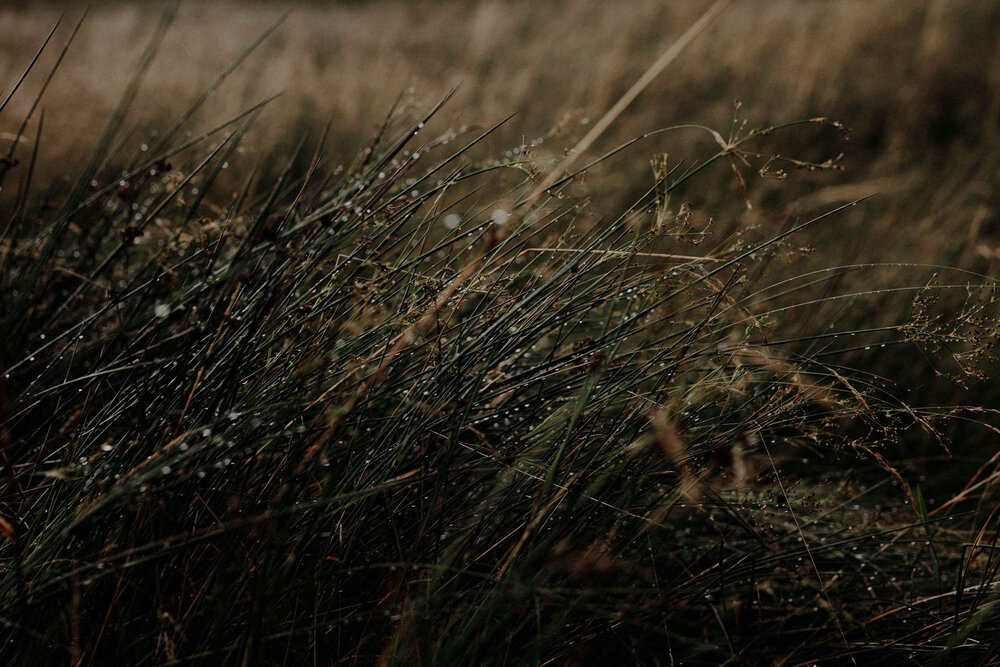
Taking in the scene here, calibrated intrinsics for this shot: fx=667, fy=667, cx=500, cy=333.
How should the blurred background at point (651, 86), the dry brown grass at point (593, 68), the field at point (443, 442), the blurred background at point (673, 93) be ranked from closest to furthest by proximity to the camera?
1. the field at point (443, 442)
2. the blurred background at point (673, 93)
3. the blurred background at point (651, 86)
4. the dry brown grass at point (593, 68)

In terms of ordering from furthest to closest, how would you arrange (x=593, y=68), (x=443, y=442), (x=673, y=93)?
1. (x=593, y=68)
2. (x=673, y=93)
3. (x=443, y=442)

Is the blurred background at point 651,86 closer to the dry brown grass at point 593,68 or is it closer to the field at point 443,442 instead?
the dry brown grass at point 593,68

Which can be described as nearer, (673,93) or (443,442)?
(443,442)

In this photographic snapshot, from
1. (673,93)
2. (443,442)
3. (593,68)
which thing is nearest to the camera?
(443,442)

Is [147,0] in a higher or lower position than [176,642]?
higher

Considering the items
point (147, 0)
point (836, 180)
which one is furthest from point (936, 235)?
point (147, 0)

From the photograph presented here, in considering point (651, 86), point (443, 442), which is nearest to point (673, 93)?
point (651, 86)

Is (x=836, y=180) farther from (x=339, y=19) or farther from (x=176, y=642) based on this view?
(x=339, y=19)

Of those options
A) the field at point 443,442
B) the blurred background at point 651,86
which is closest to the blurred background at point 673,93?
the blurred background at point 651,86

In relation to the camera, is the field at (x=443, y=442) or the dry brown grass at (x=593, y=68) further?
the dry brown grass at (x=593, y=68)

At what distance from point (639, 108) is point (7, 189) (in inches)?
149

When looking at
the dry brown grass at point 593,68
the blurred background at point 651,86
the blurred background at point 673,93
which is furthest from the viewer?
the dry brown grass at point 593,68

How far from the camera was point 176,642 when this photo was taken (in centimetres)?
87

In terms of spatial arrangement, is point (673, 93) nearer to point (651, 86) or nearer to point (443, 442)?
point (651, 86)
